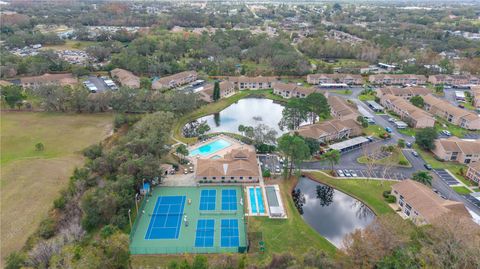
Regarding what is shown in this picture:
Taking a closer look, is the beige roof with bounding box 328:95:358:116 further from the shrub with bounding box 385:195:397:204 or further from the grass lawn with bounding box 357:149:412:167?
the shrub with bounding box 385:195:397:204

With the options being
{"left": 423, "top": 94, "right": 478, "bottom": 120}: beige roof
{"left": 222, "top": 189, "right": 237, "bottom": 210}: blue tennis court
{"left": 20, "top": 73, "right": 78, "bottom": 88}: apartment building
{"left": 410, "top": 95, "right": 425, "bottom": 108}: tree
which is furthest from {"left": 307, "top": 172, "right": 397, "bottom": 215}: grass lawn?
{"left": 20, "top": 73, "right": 78, "bottom": 88}: apartment building

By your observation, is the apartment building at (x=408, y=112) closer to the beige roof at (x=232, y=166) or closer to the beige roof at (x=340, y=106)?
the beige roof at (x=340, y=106)

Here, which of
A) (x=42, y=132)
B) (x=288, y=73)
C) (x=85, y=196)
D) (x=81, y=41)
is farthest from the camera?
(x=81, y=41)

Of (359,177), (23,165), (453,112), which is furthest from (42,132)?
(453,112)

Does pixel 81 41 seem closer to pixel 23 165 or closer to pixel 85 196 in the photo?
pixel 23 165

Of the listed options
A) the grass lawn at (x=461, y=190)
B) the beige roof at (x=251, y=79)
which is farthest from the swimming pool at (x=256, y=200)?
the beige roof at (x=251, y=79)

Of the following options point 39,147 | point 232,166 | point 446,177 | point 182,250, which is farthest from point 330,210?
point 39,147
